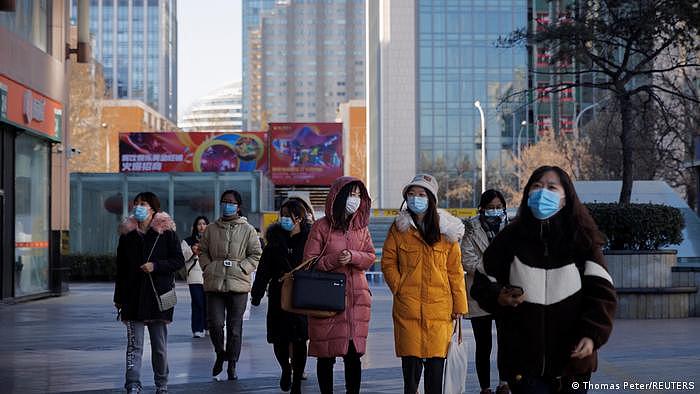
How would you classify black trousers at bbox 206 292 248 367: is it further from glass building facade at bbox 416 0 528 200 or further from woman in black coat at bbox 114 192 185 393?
glass building facade at bbox 416 0 528 200

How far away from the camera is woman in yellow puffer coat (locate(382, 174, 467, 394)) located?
8414 mm

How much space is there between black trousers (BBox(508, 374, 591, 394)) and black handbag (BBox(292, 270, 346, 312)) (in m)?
2.95

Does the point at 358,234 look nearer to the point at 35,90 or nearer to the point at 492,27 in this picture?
the point at 35,90

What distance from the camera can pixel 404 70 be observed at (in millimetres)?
102500

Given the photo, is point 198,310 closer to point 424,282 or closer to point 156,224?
point 156,224

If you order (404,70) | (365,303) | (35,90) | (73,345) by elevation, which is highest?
(404,70)

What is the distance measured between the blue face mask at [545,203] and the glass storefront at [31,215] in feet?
68.1

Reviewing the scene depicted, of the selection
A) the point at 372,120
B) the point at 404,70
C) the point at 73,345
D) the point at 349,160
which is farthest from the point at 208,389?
the point at 349,160

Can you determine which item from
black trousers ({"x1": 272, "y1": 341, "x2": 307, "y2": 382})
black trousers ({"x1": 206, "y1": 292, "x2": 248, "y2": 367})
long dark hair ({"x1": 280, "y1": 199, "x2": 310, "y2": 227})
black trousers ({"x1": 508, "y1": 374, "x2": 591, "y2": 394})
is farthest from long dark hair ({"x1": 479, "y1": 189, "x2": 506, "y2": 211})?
black trousers ({"x1": 508, "y1": 374, "x2": 591, "y2": 394})

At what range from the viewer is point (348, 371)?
29.1 feet

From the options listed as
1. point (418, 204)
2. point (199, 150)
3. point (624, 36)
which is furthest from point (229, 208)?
point (199, 150)

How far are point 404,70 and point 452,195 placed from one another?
12.4m

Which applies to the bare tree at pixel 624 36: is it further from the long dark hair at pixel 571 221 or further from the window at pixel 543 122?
the window at pixel 543 122

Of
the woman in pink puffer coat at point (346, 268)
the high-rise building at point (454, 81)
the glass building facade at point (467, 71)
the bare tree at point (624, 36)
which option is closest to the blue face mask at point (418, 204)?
the woman in pink puffer coat at point (346, 268)
